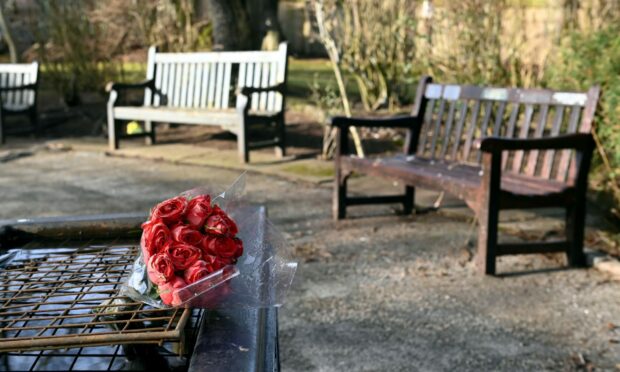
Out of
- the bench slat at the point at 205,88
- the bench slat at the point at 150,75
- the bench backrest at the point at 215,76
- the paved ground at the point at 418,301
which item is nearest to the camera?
the paved ground at the point at 418,301

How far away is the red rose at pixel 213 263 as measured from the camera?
193 centimetres

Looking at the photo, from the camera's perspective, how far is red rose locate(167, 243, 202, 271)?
1897mm

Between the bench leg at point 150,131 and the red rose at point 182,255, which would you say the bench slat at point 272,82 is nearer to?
the bench leg at point 150,131

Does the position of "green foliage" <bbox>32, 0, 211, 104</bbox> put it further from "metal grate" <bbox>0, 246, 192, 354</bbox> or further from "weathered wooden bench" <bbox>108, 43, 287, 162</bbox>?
"metal grate" <bbox>0, 246, 192, 354</bbox>

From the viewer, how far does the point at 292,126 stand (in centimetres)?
988

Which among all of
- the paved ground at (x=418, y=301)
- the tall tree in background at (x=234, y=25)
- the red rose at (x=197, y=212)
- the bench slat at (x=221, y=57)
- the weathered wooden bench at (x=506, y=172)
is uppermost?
the tall tree in background at (x=234, y=25)

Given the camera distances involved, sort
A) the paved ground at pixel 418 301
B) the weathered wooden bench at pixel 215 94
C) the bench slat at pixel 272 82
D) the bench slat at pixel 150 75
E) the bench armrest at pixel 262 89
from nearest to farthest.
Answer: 1. the paved ground at pixel 418 301
2. the bench armrest at pixel 262 89
3. the weathered wooden bench at pixel 215 94
4. the bench slat at pixel 272 82
5. the bench slat at pixel 150 75

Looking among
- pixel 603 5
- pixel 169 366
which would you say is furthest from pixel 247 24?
pixel 169 366

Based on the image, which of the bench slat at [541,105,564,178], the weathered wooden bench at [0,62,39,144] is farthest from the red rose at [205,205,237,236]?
the weathered wooden bench at [0,62,39,144]

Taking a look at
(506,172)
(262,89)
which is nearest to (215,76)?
(262,89)

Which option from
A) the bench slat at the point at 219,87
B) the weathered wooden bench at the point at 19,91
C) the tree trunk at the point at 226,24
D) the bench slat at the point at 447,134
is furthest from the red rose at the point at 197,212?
the weathered wooden bench at the point at 19,91

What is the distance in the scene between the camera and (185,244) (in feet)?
6.40

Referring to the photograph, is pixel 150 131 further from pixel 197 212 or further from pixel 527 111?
pixel 197 212

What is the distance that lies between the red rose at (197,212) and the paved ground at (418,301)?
1.33m
